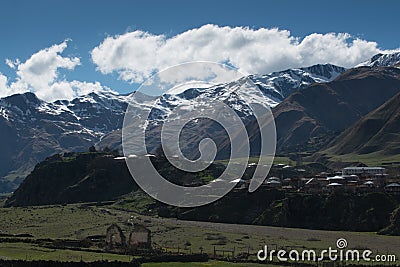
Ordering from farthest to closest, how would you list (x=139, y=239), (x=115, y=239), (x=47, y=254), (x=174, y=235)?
(x=174, y=235) → (x=115, y=239) → (x=139, y=239) → (x=47, y=254)

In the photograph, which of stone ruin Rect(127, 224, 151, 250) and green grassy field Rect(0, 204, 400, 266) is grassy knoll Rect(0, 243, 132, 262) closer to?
green grassy field Rect(0, 204, 400, 266)

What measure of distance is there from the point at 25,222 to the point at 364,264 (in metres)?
62.7

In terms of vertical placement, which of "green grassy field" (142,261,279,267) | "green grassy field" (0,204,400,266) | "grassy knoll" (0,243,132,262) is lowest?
"green grassy field" (142,261,279,267)

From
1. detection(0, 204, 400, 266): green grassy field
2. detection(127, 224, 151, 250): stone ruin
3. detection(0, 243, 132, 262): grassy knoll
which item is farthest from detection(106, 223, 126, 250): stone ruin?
detection(0, 243, 132, 262): grassy knoll

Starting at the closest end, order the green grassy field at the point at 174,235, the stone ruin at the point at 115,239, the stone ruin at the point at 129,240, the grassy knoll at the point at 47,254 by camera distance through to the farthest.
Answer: the grassy knoll at the point at 47,254
the green grassy field at the point at 174,235
the stone ruin at the point at 129,240
the stone ruin at the point at 115,239

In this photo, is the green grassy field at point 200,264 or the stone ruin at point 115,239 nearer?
the green grassy field at point 200,264

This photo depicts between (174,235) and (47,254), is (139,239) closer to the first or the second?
(47,254)

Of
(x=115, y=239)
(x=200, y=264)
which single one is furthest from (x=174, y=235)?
(x=200, y=264)

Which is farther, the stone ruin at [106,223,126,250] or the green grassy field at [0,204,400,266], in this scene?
the stone ruin at [106,223,126,250]

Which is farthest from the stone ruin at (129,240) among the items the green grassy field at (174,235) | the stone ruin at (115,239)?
the green grassy field at (174,235)

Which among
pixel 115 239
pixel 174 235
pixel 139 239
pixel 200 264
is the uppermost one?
pixel 139 239

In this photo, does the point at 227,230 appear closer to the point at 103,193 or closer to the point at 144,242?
the point at 144,242

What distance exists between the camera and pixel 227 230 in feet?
296

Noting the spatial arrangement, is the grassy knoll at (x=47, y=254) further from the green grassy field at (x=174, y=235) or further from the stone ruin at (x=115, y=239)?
the stone ruin at (x=115, y=239)
